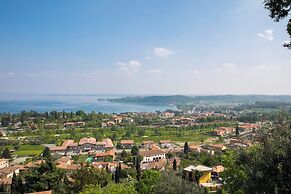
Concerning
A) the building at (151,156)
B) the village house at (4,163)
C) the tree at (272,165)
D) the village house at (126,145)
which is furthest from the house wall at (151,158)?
the tree at (272,165)

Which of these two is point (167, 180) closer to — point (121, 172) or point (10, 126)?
point (121, 172)

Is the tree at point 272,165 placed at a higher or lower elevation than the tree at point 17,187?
higher

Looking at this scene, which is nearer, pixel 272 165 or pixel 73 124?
pixel 272 165

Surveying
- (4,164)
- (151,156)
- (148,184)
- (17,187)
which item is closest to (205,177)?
(148,184)

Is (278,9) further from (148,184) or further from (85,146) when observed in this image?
(85,146)

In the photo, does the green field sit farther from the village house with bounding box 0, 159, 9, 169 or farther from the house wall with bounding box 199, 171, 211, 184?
the house wall with bounding box 199, 171, 211, 184

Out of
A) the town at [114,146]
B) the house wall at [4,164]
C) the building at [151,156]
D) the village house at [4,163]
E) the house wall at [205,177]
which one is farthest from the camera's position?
the building at [151,156]

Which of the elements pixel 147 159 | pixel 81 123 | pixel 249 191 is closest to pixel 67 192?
pixel 249 191

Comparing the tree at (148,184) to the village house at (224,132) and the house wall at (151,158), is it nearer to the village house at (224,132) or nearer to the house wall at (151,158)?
the house wall at (151,158)

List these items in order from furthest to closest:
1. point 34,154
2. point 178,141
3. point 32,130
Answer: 1. point 32,130
2. point 178,141
3. point 34,154

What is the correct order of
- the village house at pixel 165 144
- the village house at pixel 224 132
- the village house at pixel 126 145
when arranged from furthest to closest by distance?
the village house at pixel 224 132, the village house at pixel 165 144, the village house at pixel 126 145

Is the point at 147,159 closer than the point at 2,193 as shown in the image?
No
